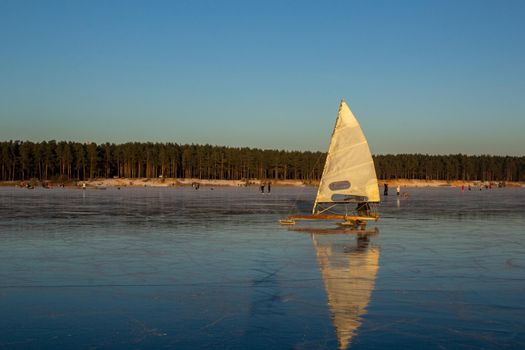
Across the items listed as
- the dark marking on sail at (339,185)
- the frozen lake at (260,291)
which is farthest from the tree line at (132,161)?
the frozen lake at (260,291)

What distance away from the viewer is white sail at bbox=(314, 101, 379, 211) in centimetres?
3209

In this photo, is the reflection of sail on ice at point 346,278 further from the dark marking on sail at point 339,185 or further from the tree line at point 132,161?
the tree line at point 132,161

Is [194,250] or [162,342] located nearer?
[162,342]

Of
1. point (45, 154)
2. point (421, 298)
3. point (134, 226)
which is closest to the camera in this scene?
point (421, 298)

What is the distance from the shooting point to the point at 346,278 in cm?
1488

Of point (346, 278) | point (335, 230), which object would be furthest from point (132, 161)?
point (346, 278)

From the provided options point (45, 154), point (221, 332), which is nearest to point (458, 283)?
point (221, 332)

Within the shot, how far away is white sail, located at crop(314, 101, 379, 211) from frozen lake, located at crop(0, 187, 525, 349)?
23.4 feet

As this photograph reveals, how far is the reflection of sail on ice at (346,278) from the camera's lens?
416 inches

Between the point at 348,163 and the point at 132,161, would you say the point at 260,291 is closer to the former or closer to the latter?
the point at 348,163

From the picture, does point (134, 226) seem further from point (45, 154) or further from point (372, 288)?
point (45, 154)

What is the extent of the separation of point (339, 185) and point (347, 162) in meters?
1.36

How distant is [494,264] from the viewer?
17312 millimetres

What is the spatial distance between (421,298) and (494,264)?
5.87 m
